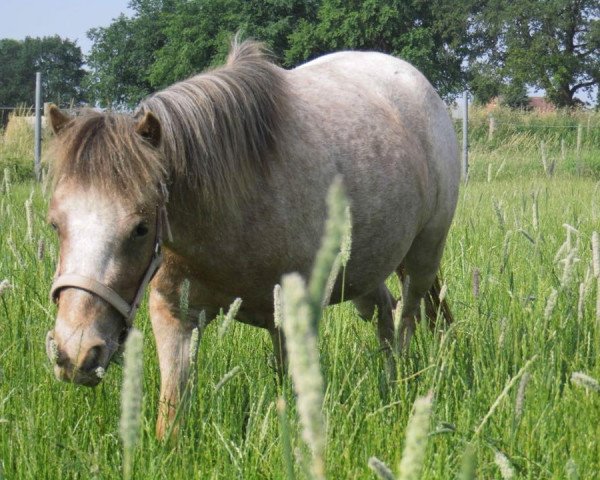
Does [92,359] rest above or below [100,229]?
below

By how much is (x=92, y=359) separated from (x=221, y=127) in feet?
3.28

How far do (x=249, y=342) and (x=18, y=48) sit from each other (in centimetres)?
9539

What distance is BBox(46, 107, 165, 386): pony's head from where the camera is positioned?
222 centimetres

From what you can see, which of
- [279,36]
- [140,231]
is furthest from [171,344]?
[279,36]

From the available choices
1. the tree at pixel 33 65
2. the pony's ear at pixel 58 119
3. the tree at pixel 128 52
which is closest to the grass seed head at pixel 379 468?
the pony's ear at pixel 58 119

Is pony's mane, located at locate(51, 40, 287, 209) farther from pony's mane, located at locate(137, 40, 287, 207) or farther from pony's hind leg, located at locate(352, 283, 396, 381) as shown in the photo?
pony's hind leg, located at locate(352, 283, 396, 381)

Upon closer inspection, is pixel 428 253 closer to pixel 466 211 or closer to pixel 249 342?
pixel 249 342

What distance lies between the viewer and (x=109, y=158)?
2.44 m

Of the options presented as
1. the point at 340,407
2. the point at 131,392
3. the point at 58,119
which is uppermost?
the point at 58,119

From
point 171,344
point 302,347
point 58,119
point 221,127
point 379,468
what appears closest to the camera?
point 302,347

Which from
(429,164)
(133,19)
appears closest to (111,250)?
(429,164)

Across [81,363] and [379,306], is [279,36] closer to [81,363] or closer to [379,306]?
[379,306]

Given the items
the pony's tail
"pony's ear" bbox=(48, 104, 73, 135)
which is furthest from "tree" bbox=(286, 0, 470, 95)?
"pony's ear" bbox=(48, 104, 73, 135)

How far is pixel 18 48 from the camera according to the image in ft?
300
